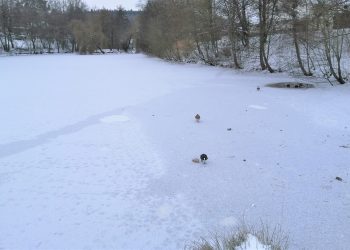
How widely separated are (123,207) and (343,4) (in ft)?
37.7

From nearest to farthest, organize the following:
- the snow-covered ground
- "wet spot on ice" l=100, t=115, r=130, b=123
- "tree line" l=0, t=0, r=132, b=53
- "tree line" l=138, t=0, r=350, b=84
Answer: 1. the snow-covered ground
2. "wet spot on ice" l=100, t=115, r=130, b=123
3. "tree line" l=138, t=0, r=350, b=84
4. "tree line" l=0, t=0, r=132, b=53

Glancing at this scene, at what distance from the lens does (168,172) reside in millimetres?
5773

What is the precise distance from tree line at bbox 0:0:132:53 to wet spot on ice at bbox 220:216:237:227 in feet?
182

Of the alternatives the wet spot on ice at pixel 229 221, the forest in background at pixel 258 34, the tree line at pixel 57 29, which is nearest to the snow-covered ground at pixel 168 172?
the wet spot on ice at pixel 229 221

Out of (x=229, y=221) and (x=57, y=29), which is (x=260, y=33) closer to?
(x=229, y=221)

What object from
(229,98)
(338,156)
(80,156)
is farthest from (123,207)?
(229,98)

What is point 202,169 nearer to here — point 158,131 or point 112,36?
point 158,131

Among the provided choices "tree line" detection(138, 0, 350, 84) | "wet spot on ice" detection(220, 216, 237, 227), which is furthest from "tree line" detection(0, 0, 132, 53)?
"wet spot on ice" detection(220, 216, 237, 227)

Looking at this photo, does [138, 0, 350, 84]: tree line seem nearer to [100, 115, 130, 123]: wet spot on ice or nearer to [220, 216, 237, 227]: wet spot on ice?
[100, 115, 130, 123]: wet spot on ice

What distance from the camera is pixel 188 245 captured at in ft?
12.4

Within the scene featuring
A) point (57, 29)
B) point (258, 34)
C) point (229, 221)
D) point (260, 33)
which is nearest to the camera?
point (229, 221)

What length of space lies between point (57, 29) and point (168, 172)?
2433 inches

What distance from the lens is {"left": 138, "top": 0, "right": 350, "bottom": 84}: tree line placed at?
12961 mm

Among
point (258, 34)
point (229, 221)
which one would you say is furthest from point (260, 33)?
point (229, 221)
